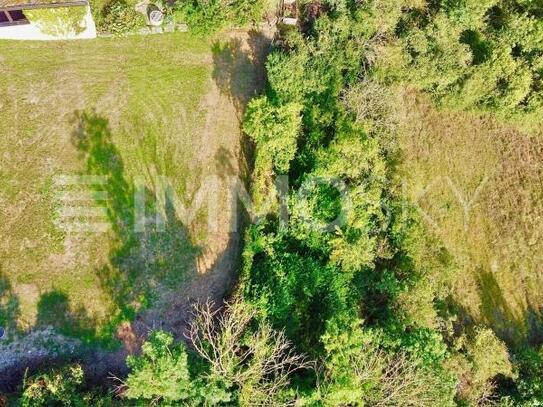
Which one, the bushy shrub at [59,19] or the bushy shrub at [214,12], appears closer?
the bushy shrub at [59,19]

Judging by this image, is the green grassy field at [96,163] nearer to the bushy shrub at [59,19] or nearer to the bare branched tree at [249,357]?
the bushy shrub at [59,19]

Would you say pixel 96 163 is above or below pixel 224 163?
above

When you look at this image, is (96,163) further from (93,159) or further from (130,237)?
(130,237)

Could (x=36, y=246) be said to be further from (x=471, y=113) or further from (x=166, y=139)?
(x=471, y=113)

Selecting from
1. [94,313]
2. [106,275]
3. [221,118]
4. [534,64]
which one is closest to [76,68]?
[221,118]

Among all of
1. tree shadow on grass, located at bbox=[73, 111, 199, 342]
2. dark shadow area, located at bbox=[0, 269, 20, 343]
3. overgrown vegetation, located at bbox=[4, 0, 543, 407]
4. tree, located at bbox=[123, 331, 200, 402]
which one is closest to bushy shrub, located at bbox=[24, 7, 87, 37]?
tree shadow on grass, located at bbox=[73, 111, 199, 342]

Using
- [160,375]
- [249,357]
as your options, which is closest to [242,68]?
[249,357]

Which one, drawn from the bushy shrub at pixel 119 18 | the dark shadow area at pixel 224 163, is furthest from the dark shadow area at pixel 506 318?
the bushy shrub at pixel 119 18
